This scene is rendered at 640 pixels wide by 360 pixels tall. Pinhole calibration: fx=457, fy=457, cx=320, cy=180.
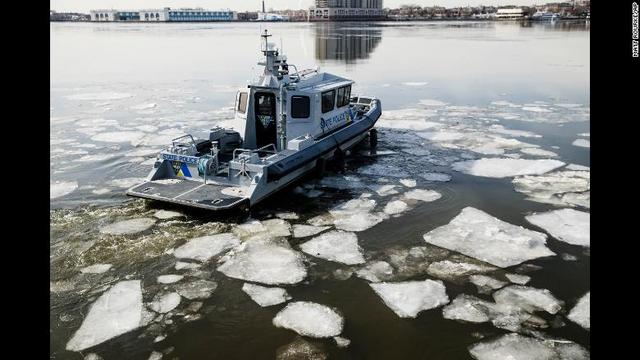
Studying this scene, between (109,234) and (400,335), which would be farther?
(109,234)

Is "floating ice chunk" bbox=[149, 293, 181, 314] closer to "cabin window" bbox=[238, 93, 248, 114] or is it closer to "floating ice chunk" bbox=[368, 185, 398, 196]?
"floating ice chunk" bbox=[368, 185, 398, 196]

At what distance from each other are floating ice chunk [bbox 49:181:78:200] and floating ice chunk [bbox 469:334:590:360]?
8.60 meters

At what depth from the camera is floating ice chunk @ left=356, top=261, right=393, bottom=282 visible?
6707 millimetres

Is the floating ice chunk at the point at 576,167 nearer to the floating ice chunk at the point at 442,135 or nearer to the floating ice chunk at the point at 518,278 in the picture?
the floating ice chunk at the point at 442,135

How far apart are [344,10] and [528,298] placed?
170 meters

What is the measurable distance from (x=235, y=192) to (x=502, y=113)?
13.2 metres

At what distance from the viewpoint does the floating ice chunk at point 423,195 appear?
9761mm

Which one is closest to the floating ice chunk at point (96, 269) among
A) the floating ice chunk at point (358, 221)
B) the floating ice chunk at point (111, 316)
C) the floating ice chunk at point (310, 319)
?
the floating ice chunk at point (111, 316)

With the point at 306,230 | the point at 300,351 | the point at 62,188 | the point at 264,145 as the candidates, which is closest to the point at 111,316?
the point at 300,351

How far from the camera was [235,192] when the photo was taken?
9055 millimetres

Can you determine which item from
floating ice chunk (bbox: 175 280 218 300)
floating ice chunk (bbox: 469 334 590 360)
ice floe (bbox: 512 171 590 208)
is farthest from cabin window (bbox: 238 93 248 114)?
floating ice chunk (bbox: 469 334 590 360)

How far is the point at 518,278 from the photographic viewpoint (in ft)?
21.9
